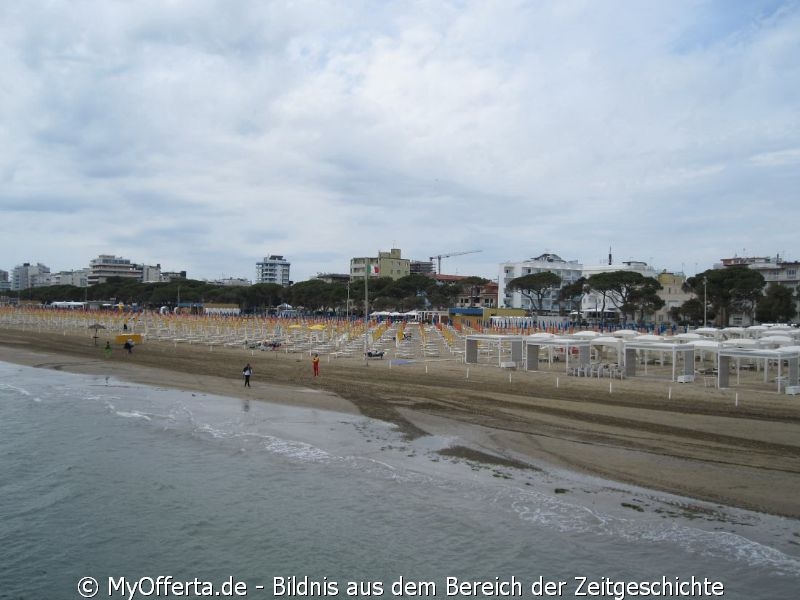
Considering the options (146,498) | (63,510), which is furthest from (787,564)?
(63,510)

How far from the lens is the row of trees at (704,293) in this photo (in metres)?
72.2

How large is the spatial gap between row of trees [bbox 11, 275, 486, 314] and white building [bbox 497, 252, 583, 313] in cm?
997

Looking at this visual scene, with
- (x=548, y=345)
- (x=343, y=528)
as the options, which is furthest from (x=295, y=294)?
(x=343, y=528)

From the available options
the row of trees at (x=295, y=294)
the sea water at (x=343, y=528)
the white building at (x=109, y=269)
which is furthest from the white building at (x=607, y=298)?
the white building at (x=109, y=269)

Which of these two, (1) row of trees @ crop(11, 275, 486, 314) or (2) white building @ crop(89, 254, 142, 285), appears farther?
(2) white building @ crop(89, 254, 142, 285)

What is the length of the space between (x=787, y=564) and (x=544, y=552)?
3.70 metres

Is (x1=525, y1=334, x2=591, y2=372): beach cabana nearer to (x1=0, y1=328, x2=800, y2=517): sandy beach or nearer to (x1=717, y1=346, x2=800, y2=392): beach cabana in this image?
(x1=0, y1=328, x2=800, y2=517): sandy beach

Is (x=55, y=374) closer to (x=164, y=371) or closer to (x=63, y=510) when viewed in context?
(x=164, y=371)

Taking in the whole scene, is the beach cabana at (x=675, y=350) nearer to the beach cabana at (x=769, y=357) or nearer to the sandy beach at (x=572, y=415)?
the sandy beach at (x=572, y=415)

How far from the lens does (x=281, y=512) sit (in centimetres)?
1268

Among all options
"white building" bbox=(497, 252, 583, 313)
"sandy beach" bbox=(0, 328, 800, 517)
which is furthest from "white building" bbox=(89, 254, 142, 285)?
"sandy beach" bbox=(0, 328, 800, 517)

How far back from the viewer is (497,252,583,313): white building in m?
106

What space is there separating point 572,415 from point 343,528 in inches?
427

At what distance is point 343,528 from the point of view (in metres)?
11.8
